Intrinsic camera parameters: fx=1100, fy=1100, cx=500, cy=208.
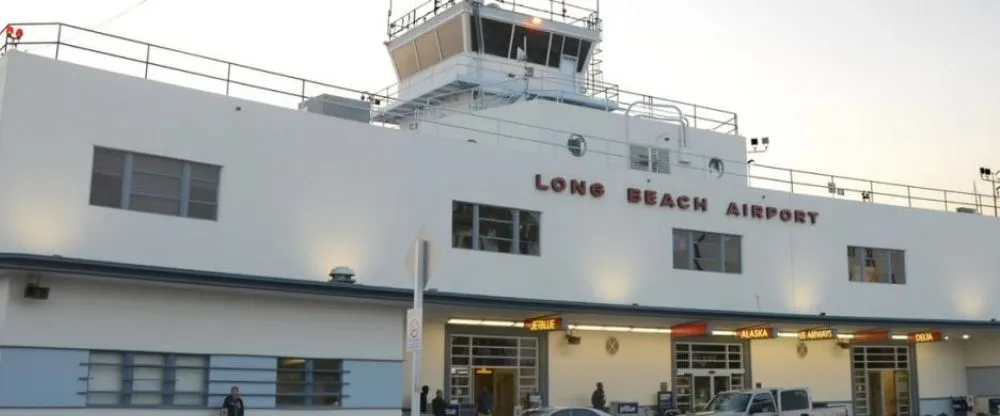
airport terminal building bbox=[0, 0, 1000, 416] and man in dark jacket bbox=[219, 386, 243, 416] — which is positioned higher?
airport terminal building bbox=[0, 0, 1000, 416]

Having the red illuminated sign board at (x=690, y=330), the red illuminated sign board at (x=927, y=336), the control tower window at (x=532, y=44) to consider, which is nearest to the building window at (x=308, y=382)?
the red illuminated sign board at (x=690, y=330)

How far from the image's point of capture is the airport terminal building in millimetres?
19047

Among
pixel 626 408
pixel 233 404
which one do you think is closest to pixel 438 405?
pixel 233 404

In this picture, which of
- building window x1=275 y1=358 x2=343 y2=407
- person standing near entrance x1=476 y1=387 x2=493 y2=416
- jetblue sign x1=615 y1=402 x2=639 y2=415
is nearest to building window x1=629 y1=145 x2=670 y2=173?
jetblue sign x1=615 y1=402 x2=639 y2=415

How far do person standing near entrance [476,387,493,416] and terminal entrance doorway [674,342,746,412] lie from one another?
5.90 metres

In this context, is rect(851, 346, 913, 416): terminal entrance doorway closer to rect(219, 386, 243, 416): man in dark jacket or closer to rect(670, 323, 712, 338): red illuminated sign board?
rect(670, 323, 712, 338): red illuminated sign board

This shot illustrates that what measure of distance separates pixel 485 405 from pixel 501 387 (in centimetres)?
131

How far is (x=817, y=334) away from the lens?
2967 centimetres

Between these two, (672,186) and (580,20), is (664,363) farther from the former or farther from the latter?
(580,20)

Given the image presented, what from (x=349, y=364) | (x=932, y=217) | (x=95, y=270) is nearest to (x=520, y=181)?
(x=349, y=364)

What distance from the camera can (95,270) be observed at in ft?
58.4

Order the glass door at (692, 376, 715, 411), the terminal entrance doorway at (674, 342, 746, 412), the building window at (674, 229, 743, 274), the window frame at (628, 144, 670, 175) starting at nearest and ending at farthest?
the building window at (674, 229, 743, 274)
the terminal entrance doorway at (674, 342, 746, 412)
the glass door at (692, 376, 715, 411)
the window frame at (628, 144, 670, 175)

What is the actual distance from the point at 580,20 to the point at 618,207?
36.1 ft

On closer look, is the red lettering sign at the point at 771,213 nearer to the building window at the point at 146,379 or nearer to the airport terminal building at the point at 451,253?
the airport terminal building at the point at 451,253
